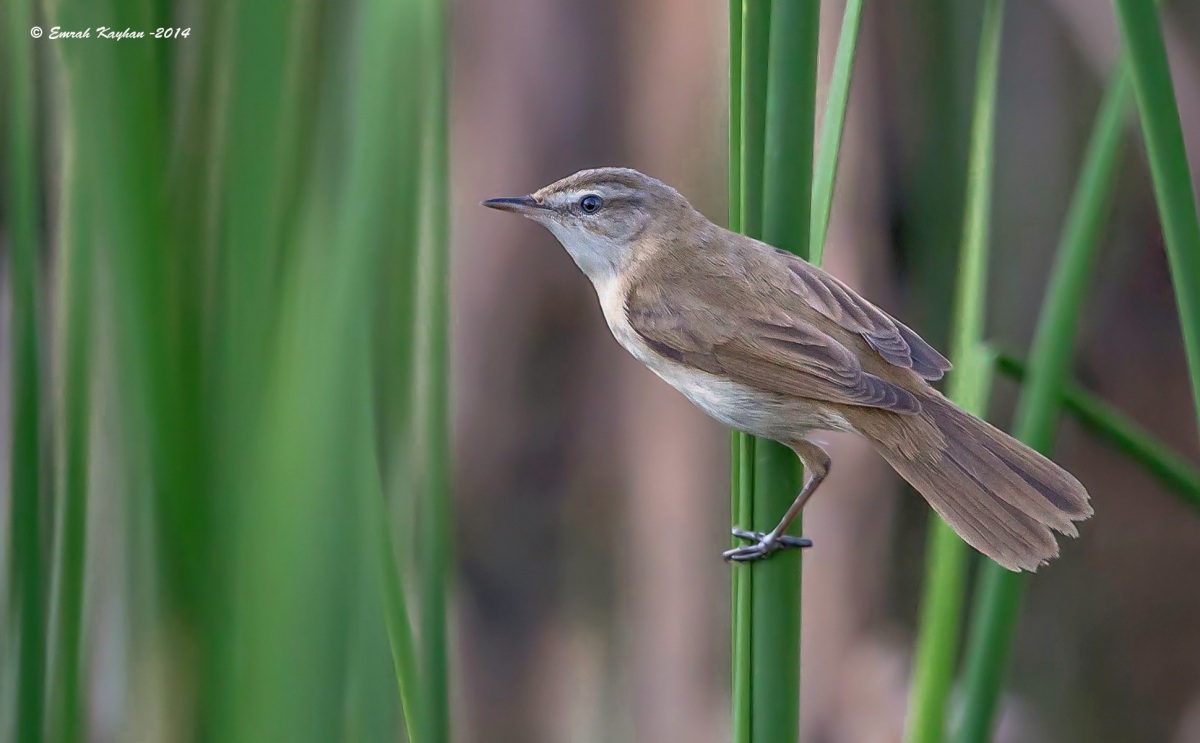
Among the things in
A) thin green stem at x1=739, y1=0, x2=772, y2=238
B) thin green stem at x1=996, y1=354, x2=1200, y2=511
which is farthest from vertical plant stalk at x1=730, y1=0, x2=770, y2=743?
thin green stem at x1=996, y1=354, x2=1200, y2=511

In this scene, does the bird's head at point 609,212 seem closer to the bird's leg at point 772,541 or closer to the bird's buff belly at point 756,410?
the bird's buff belly at point 756,410

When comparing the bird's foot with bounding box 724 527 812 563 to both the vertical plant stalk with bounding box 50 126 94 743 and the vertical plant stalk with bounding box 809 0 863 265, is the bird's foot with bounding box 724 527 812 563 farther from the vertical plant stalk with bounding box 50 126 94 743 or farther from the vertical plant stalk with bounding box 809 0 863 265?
the vertical plant stalk with bounding box 50 126 94 743

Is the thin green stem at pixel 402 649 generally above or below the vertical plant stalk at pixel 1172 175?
below

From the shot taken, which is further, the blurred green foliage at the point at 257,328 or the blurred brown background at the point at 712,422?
the blurred brown background at the point at 712,422

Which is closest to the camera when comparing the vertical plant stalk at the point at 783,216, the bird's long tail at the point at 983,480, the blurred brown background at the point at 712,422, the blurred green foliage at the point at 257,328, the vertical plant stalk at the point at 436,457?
the blurred green foliage at the point at 257,328

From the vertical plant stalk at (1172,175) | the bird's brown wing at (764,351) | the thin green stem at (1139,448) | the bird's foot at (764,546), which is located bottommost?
the bird's foot at (764,546)

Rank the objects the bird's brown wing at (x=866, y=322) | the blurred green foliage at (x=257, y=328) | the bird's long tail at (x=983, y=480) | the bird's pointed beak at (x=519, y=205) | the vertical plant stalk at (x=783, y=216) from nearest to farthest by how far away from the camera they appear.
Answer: the blurred green foliage at (x=257, y=328) → the vertical plant stalk at (x=783, y=216) → the bird's long tail at (x=983, y=480) → the bird's brown wing at (x=866, y=322) → the bird's pointed beak at (x=519, y=205)

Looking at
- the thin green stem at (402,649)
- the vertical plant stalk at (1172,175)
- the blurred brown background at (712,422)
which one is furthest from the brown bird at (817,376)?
the blurred brown background at (712,422)
